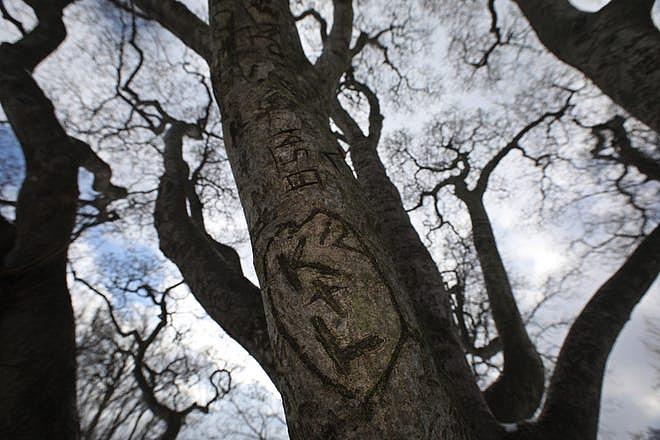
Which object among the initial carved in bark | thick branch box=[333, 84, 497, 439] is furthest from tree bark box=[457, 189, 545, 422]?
the initial carved in bark

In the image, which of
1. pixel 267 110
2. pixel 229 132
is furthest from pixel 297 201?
pixel 229 132

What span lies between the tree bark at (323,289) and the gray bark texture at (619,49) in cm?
205

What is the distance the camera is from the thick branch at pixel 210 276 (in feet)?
6.29

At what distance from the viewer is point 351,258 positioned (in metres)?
0.77

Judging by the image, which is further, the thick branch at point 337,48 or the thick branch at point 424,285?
the thick branch at point 337,48

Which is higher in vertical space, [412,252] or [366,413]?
[412,252]

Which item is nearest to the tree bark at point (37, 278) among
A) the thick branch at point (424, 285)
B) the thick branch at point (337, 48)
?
the thick branch at point (424, 285)

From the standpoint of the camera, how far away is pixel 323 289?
725mm

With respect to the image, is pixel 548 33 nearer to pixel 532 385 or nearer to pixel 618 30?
pixel 618 30

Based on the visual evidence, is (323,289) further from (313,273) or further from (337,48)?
(337,48)

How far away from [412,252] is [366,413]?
191 centimetres

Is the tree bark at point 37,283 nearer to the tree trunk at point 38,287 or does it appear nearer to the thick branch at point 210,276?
the tree trunk at point 38,287

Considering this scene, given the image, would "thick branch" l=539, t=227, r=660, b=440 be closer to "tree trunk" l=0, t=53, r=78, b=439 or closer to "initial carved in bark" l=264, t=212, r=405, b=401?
"initial carved in bark" l=264, t=212, r=405, b=401

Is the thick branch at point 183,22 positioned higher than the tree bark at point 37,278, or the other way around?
the thick branch at point 183,22
